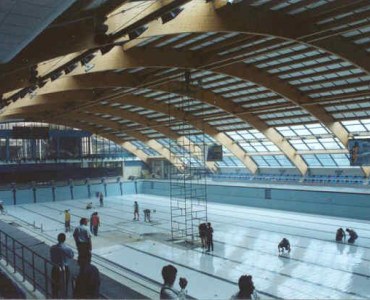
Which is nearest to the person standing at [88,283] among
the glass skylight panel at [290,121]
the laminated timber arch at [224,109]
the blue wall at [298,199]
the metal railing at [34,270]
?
the metal railing at [34,270]

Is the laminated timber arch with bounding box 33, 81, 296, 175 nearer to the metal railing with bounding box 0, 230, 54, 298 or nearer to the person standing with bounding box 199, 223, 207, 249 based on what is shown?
the person standing with bounding box 199, 223, 207, 249

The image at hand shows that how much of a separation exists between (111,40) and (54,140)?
35791 millimetres

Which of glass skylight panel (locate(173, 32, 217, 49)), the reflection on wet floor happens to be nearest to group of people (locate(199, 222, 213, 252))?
the reflection on wet floor

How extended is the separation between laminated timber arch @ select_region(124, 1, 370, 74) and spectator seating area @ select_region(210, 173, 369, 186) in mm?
20459

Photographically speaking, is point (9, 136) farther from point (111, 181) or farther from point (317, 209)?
point (317, 209)

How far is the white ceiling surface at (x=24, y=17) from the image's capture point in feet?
17.5

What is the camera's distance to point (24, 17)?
6.00 m

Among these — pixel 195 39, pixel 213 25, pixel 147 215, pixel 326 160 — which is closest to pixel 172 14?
pixel 213 25

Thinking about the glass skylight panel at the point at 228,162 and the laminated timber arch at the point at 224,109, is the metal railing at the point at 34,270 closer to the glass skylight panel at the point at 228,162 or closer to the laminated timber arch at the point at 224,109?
the laminated timber arch at the point at 224,109

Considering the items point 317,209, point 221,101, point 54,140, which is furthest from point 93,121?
point 317,209

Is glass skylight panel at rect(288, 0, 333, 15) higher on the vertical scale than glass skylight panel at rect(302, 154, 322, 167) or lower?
higher

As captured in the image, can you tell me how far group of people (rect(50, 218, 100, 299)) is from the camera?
238 inches

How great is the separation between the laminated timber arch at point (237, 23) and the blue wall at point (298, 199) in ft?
41.0

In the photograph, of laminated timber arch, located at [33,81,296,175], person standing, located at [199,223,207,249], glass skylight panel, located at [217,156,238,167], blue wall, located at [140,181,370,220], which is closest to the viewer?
person standing, located at [199,223,207,249]
